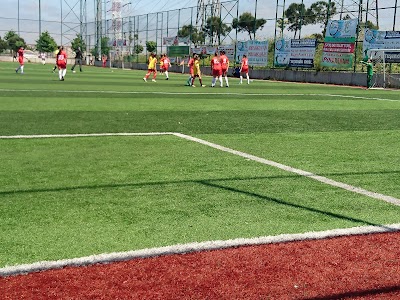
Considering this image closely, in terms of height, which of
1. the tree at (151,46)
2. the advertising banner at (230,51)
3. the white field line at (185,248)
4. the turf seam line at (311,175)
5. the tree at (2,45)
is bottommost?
the white field line at (185,248)

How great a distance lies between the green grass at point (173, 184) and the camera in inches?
161

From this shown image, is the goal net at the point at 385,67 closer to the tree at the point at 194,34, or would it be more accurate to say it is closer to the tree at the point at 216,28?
the tree at the point at 216,28

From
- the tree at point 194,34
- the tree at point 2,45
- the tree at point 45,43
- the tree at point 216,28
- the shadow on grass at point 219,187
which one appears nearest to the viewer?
the shadow on grass at point 219,187

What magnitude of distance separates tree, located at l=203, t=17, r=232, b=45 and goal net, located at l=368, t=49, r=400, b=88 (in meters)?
18.0

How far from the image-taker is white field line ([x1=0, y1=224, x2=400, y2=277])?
3.37m

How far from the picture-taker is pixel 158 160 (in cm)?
701

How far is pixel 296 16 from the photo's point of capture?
3950cm

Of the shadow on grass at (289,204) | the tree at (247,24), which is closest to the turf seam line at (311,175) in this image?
the shadow on grass at (289,204)

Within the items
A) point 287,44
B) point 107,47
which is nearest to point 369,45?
point 287,44

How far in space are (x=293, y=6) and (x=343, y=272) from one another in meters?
39.2

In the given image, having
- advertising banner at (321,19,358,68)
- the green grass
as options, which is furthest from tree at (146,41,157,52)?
the green grass

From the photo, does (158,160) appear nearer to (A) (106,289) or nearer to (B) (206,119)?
(A) (106,289)

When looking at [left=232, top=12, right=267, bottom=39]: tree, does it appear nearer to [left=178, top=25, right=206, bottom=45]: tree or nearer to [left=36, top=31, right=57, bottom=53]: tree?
[left=178, top=25, right=206, bottom=45]: tree

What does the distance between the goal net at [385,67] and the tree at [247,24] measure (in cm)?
1362
